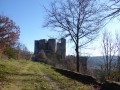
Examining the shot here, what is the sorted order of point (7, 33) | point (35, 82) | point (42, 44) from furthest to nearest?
point (42, 44)
point (7, 33)
point (35, 82)

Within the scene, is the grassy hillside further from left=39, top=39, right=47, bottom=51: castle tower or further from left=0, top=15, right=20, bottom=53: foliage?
left=39, top=39, right=47, bottom=51: castle tower

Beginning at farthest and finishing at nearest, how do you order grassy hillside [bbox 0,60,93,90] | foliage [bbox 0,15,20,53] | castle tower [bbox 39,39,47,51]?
castle tower [bbox 39,39,47,51], foliage [bbox 0,15,20,53], grassy hillside [bbox 0,60,93,90]

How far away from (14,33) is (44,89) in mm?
35244

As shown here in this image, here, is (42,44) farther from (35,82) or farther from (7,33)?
(35,82)

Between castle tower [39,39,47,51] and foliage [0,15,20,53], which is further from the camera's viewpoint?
castle tower [39,39,47,51]

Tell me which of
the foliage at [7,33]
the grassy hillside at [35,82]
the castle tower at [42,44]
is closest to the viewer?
the grassy hillside at [35,82]

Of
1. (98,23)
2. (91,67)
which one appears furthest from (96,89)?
(91,67)

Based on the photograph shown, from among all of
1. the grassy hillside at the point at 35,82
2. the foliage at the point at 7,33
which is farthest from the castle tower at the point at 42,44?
the grassy hillside at the point at 35,82

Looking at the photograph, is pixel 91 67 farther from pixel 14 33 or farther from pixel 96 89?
pixel 96 89

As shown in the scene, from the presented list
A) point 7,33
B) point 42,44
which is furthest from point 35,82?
point 42,44

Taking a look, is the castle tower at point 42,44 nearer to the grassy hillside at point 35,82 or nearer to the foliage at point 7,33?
the foliage at point 7,33

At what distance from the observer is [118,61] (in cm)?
4625

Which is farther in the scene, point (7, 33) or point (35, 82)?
point (7, 33)

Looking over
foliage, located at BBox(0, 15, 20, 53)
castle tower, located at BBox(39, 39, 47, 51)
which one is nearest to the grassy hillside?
foliage, located at BBox(0, 15, 20, 53)
